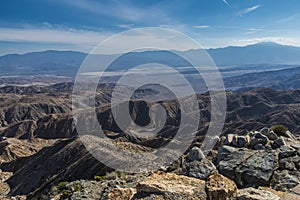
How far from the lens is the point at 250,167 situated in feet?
36.3

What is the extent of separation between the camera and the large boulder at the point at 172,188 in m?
7.97

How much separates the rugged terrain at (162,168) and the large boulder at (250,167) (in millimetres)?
33

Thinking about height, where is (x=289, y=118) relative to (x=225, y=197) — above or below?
below

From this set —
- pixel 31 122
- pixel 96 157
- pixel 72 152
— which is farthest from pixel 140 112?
pixel 96 157

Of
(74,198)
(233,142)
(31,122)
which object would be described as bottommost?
(31,122)

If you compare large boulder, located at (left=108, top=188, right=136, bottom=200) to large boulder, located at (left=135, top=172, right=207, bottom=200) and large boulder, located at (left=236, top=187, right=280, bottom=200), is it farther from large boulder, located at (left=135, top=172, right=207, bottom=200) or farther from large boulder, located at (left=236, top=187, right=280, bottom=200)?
large boulder, located at (left=236, top=187, right=280, bottom=200)

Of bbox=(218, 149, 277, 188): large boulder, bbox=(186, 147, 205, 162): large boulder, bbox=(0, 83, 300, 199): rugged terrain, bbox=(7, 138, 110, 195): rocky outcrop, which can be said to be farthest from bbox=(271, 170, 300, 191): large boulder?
bbox=(7, 138, 110, 195): rocky outcrop

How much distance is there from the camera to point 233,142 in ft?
50.3

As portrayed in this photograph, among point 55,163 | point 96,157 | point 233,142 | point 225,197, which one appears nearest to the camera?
point 225,197

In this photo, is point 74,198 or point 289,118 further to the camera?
point 289,118

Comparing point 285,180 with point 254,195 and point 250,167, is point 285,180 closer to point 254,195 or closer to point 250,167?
point 250,167

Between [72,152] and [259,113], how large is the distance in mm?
93900

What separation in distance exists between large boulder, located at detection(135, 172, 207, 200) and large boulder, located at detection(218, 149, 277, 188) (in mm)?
2702

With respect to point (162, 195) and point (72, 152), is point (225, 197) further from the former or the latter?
point (72, 152)
